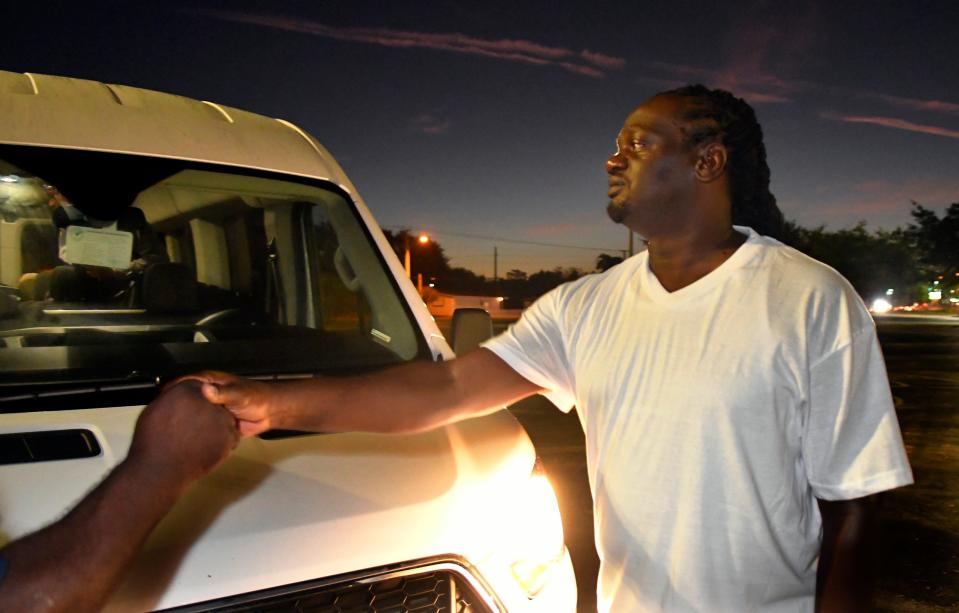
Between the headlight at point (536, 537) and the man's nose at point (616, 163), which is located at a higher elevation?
the man's nose at point (616, 163)

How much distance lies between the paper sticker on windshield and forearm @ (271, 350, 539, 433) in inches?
48.5

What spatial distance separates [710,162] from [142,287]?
1945 millimetres

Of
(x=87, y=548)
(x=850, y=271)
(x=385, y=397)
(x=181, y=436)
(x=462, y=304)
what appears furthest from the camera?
(x=850, y=271)

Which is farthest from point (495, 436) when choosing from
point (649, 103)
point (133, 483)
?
point (133, 483)

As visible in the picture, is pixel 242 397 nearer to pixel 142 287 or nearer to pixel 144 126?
pixel 142 287

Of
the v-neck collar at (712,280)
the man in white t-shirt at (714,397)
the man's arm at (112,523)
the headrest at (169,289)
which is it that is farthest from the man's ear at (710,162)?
the headrest at (169,289)

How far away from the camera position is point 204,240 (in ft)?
11.9

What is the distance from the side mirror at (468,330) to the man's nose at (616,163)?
1.09m

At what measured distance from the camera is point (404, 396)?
6.70 feet

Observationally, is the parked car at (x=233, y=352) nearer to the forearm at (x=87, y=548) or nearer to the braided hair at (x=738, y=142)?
the forearm at (x=87, y=548)

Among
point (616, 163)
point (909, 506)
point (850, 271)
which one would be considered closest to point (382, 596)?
point (616, 163)

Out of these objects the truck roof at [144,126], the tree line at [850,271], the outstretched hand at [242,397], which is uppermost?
the truck roof at [144,126]

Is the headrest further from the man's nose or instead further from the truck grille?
the man's nose

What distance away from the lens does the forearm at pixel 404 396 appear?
1901 mm
